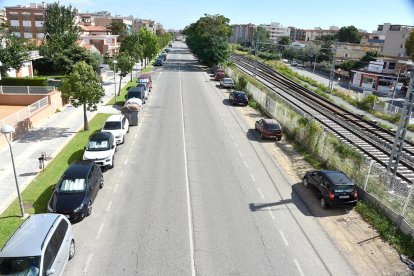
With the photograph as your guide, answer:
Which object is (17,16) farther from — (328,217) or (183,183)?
(328,217)

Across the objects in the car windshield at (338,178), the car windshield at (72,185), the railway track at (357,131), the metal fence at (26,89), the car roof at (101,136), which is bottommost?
the railway track at (357,131)

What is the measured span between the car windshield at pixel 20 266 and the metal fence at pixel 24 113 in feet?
50.4

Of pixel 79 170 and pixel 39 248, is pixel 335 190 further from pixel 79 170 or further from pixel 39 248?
pixel 39 248

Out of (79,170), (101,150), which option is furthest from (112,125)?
(79,170)

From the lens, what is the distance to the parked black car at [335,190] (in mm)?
15336

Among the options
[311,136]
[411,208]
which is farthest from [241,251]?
[311,136]

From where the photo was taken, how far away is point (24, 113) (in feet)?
83.7

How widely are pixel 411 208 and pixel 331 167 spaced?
6.15 metres

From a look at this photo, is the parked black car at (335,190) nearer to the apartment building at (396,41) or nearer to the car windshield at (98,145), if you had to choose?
the car windshield at (98,145)

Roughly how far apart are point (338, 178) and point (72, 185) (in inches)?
471

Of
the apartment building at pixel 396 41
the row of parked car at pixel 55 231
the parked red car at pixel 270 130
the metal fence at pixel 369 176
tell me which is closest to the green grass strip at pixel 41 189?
the row of parked car at pixel 55 231

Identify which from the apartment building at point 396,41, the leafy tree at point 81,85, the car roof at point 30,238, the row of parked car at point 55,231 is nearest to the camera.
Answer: the row of parked car at point 55,231

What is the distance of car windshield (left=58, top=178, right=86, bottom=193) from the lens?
47.3 ft

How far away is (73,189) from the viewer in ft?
47.5
